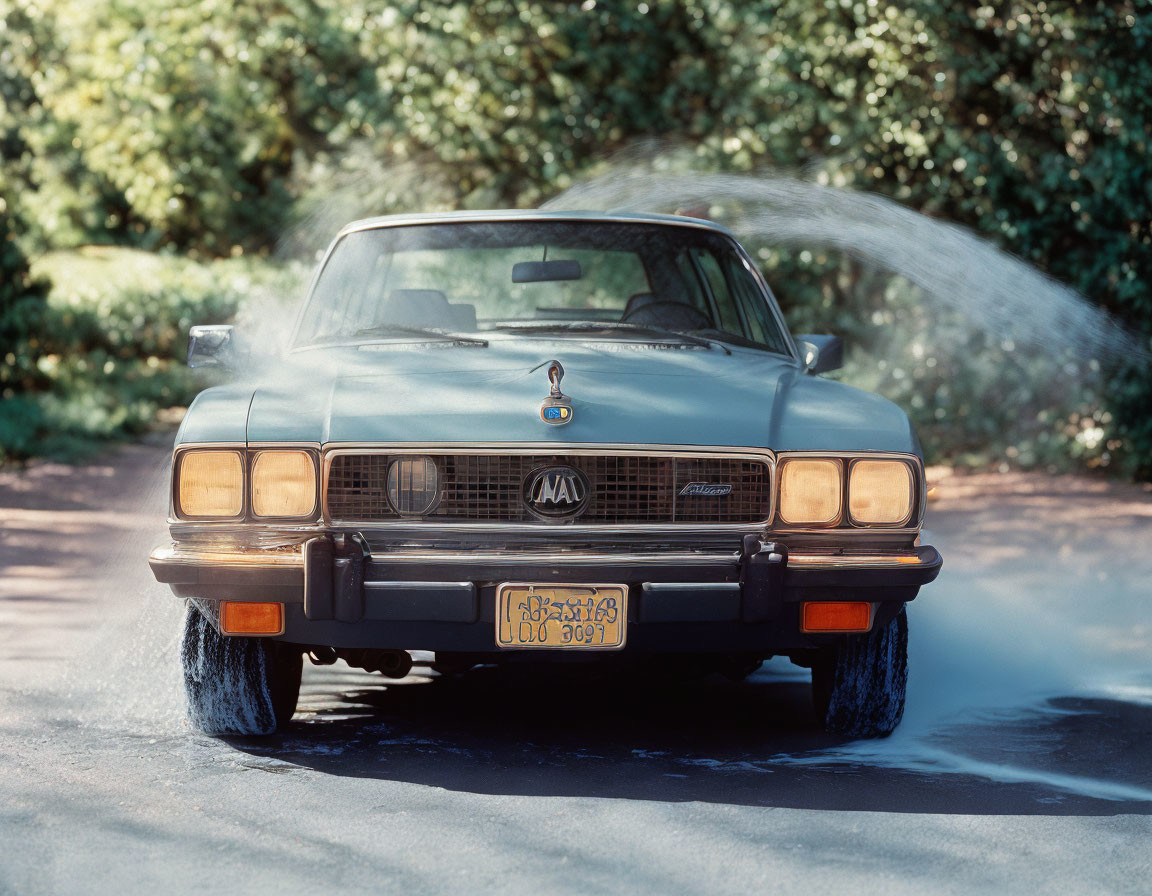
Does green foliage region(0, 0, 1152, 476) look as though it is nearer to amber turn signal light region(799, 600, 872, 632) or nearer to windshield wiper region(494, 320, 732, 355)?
windshield wiper region(494, 320, 732, 355)

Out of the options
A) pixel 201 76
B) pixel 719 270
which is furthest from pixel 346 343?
pixel 201 76

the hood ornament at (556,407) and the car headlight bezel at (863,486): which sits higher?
the hood ornament at (556,407)

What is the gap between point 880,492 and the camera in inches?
185

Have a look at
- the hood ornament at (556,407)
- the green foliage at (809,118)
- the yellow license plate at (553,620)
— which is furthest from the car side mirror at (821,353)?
the green foliage at (809,118)

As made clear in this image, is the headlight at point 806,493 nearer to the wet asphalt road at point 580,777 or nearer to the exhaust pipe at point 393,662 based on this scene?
the wet asphalt road at point 580,777

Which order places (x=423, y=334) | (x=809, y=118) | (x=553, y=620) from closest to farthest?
(x=553, y=620) < (x=423, y=334) < (x=809, y=118)

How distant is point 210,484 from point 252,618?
1.28 ft

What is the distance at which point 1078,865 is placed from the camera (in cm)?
393

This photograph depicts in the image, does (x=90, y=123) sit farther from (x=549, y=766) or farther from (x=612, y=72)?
(x=549, y=766)

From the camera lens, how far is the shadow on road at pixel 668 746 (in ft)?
14.9

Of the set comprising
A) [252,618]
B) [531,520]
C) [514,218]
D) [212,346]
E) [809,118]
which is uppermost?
[809,118]

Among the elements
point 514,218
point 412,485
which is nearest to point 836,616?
point 412,485

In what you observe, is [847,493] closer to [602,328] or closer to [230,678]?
[602,328]

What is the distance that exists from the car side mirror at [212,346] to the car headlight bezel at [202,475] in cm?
105
